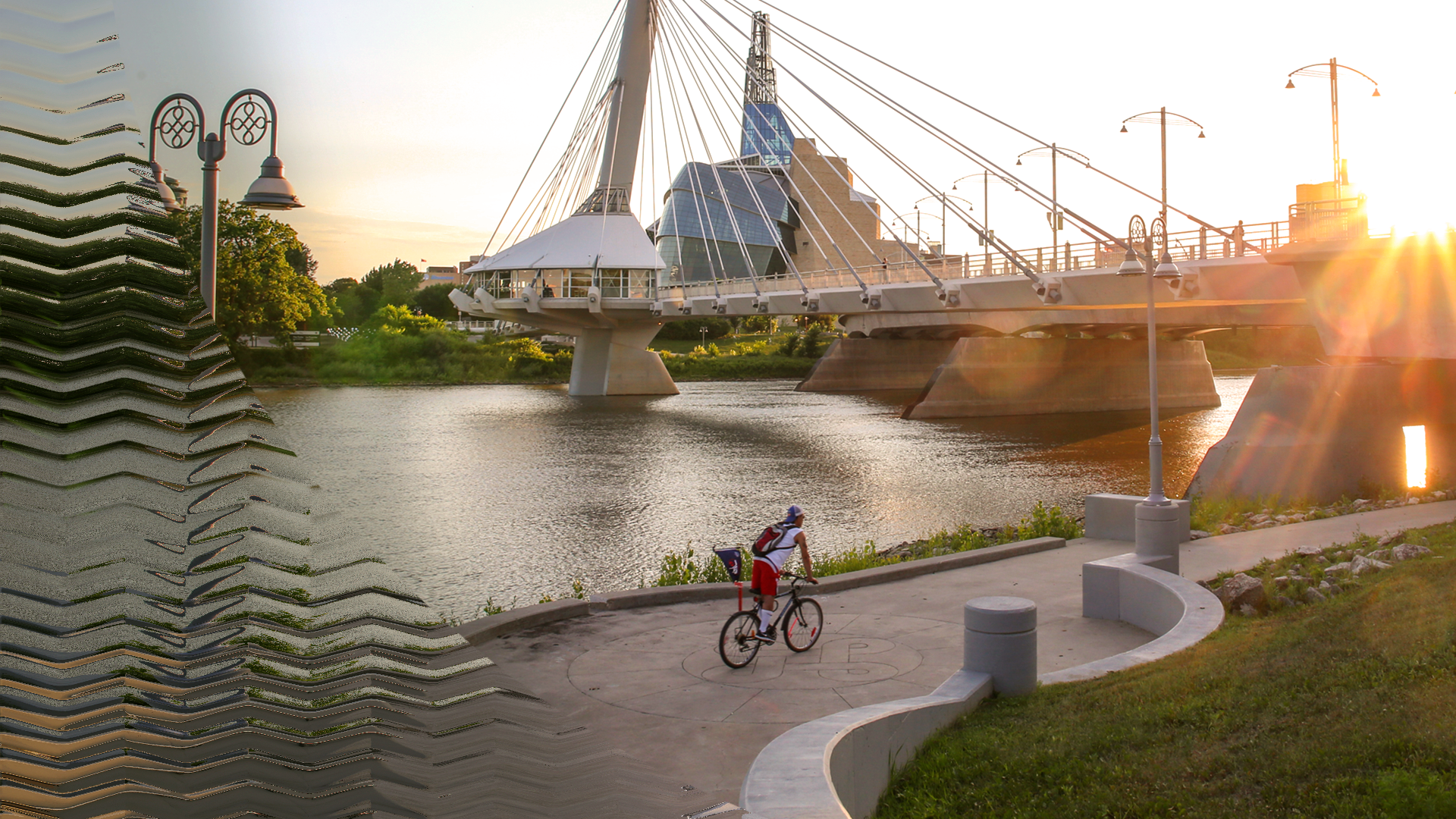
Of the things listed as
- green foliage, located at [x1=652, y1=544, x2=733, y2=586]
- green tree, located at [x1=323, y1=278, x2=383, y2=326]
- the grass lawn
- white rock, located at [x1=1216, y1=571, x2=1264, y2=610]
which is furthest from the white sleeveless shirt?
green tree, located at [x1=323, y1=278, x2=383, y2=326]

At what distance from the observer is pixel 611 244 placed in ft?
221

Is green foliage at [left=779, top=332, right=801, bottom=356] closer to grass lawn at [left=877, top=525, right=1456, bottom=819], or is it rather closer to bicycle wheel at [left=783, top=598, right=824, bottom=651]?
bicycle wheel at [left=783, top=598, right=824, bottom=651]

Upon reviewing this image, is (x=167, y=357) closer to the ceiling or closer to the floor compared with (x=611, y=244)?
closer to the floor

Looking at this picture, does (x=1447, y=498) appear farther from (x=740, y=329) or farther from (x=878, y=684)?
(x=740, y=329)

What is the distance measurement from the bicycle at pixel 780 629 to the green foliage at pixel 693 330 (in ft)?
377

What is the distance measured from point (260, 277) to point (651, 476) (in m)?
26.5

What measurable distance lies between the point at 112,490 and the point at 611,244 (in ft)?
219

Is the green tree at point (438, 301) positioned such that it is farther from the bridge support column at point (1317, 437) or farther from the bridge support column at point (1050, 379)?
the bridge support column at point (1317, 437)

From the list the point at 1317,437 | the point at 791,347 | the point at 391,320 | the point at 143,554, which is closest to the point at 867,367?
the point at 791,347

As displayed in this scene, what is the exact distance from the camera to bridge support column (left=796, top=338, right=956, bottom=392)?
280 feet

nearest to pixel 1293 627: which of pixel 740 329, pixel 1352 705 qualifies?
pixel 1352 705

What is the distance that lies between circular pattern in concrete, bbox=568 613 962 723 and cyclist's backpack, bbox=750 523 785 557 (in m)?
1.05

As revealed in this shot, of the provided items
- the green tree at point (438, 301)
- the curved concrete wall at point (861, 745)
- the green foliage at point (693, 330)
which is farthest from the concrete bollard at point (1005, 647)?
the green foliage at point (693, 330)

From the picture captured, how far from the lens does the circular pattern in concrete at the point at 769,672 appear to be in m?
8.31
